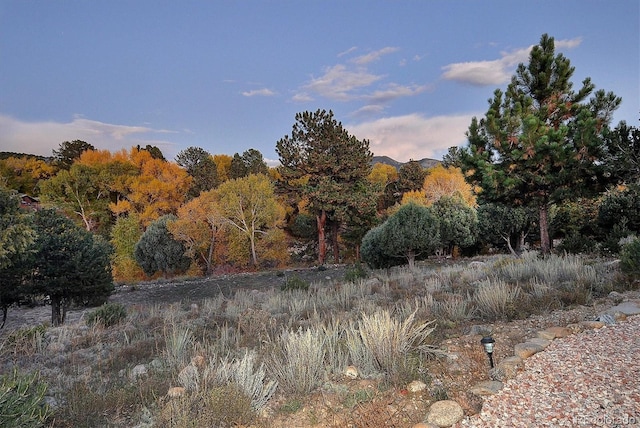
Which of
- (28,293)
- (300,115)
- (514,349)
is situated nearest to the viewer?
(514,349)

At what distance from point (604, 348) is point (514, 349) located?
81 centimetres

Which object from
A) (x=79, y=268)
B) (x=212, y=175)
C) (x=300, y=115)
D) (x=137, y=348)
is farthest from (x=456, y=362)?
(x=212, y=175)

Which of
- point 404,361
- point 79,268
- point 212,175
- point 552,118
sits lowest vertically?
point 404,361

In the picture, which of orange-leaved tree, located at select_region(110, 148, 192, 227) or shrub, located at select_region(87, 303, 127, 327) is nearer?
shrub, located at select_region(87, 303, 127, 327)

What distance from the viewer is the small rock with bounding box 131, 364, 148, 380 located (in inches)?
149

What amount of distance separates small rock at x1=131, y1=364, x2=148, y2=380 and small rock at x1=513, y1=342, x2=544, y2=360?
3930 millimetres

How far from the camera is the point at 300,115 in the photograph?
84.5ft

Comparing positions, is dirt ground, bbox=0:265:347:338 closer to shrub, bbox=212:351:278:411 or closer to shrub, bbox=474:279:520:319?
shrub, bbox=474:279:520:319

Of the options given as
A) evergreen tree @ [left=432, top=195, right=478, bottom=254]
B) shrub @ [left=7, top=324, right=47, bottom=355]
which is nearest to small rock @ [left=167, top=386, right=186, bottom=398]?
shrub @ [left=7, top=324, right=47, bottom=355]

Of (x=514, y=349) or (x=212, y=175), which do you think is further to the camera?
(x=212, y=175)

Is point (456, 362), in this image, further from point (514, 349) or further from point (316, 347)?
point (316, 347)

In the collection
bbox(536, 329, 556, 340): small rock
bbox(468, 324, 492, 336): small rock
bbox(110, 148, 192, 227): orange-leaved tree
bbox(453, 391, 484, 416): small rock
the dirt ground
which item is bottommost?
the dirt ground

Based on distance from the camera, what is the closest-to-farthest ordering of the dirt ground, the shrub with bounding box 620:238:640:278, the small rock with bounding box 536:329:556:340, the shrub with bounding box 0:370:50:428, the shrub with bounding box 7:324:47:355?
the shrub with bounding box 0:370:50:428 < the small rock with bounding box 536:329:556:340 < the shrub with bounding box 7:324:47:355 < the shrub with bounding box 620:238:640:278 < the dirt ground

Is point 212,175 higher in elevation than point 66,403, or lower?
higher
